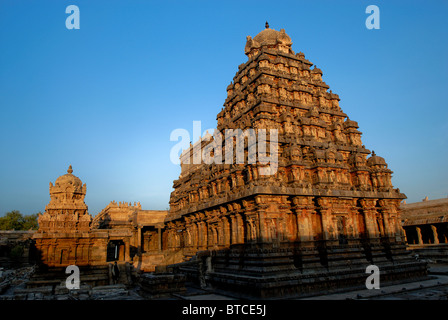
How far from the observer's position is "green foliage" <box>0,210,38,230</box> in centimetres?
7694

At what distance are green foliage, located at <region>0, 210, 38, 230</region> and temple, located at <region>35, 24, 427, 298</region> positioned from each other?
57.8 m

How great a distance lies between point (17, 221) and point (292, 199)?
84353 millimetres

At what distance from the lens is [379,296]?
17.0m

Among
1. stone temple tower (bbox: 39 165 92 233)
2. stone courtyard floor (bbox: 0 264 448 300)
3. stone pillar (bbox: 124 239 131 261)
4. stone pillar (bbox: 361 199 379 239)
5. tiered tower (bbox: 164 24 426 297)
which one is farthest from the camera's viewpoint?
stone pillar (bbox: 124 239 131 261)

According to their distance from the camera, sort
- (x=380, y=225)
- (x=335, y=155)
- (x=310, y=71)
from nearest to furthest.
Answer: (x=335, y=155) → (x=380, y=225) → (x=310, y=71)

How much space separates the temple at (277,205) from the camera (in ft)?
64.3

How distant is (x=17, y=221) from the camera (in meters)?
79.6

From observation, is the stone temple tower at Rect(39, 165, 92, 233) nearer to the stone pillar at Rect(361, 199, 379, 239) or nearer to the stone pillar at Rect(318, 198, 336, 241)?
the stone pillar at Rect(318, 198, 336, 241)

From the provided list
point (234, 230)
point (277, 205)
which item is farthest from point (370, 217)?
point (234, 230)

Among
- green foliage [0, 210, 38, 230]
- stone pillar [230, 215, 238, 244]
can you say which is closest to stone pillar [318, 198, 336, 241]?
stone pillar [230, 215, 238, 244]
